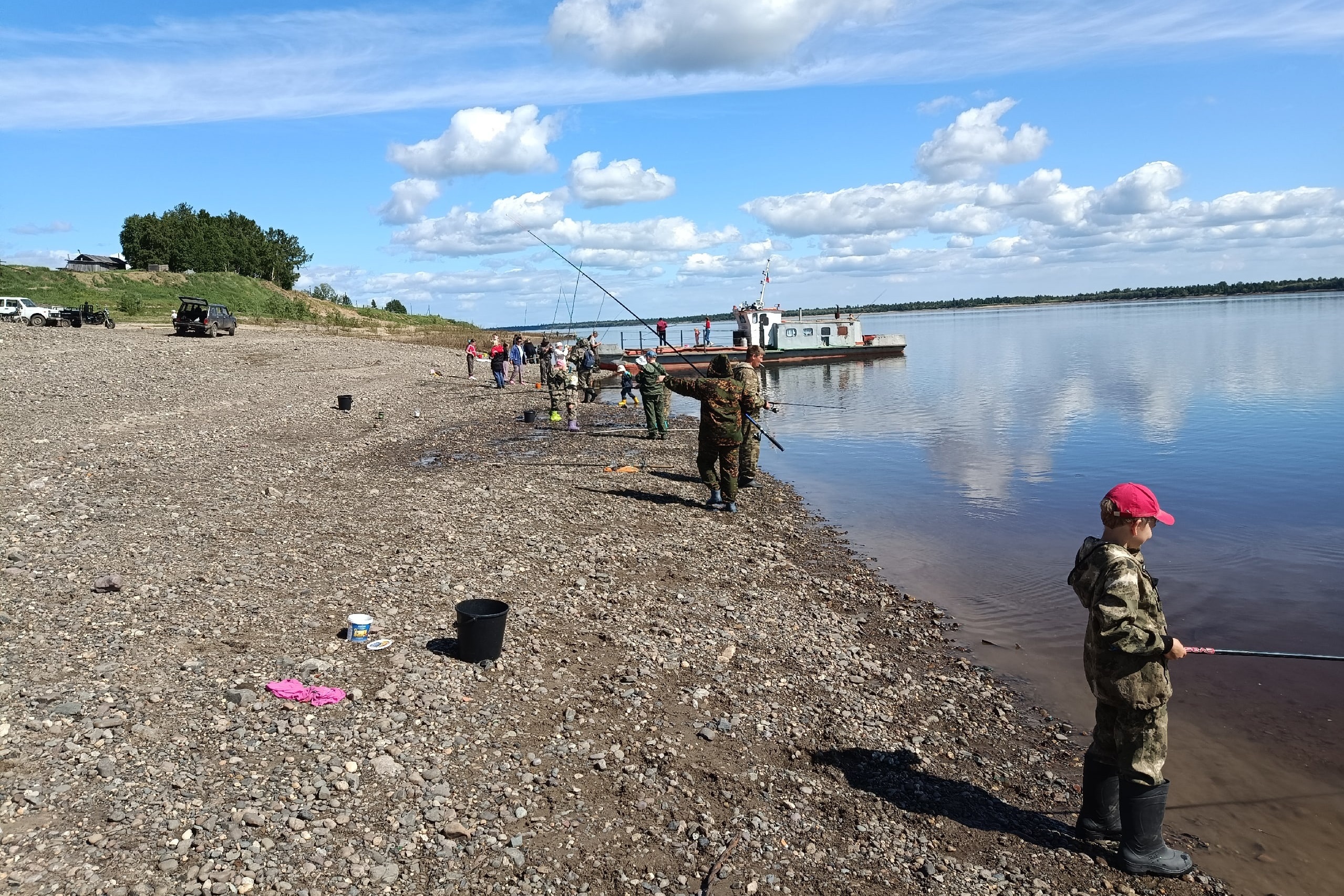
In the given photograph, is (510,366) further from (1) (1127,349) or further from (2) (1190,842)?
(1) (1127,349)

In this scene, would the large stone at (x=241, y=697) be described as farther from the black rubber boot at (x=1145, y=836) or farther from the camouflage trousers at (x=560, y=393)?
the camouflage trousers at (x=560, y=393)

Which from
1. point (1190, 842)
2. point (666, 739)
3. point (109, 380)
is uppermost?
point (109, 380)

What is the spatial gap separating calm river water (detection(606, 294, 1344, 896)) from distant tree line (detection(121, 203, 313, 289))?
68.7m

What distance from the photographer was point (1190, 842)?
5.35 m

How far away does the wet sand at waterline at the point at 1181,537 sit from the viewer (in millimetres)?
6172

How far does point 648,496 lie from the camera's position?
13867mm

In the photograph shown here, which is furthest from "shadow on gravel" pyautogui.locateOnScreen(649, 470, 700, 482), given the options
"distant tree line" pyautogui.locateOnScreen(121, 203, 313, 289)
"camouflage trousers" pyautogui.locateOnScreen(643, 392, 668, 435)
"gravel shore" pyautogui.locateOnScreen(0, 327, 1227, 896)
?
"distant tree line" pyautogui.locateOnScreen(121, 203, 313, 289)

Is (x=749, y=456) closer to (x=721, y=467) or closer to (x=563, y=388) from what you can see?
(x=721, y=467)

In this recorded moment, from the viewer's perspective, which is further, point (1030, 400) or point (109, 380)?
point (1030, 400)

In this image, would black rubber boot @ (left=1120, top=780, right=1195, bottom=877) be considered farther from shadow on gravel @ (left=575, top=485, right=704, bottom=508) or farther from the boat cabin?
the boat cabin

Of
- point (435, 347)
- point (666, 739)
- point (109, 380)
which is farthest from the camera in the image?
point (435, 347)

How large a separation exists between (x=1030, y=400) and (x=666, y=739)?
3150 cm

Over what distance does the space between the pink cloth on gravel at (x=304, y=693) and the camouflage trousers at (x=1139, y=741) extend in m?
5.00

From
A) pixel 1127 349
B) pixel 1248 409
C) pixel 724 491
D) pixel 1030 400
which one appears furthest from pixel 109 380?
pixel 1127 349
